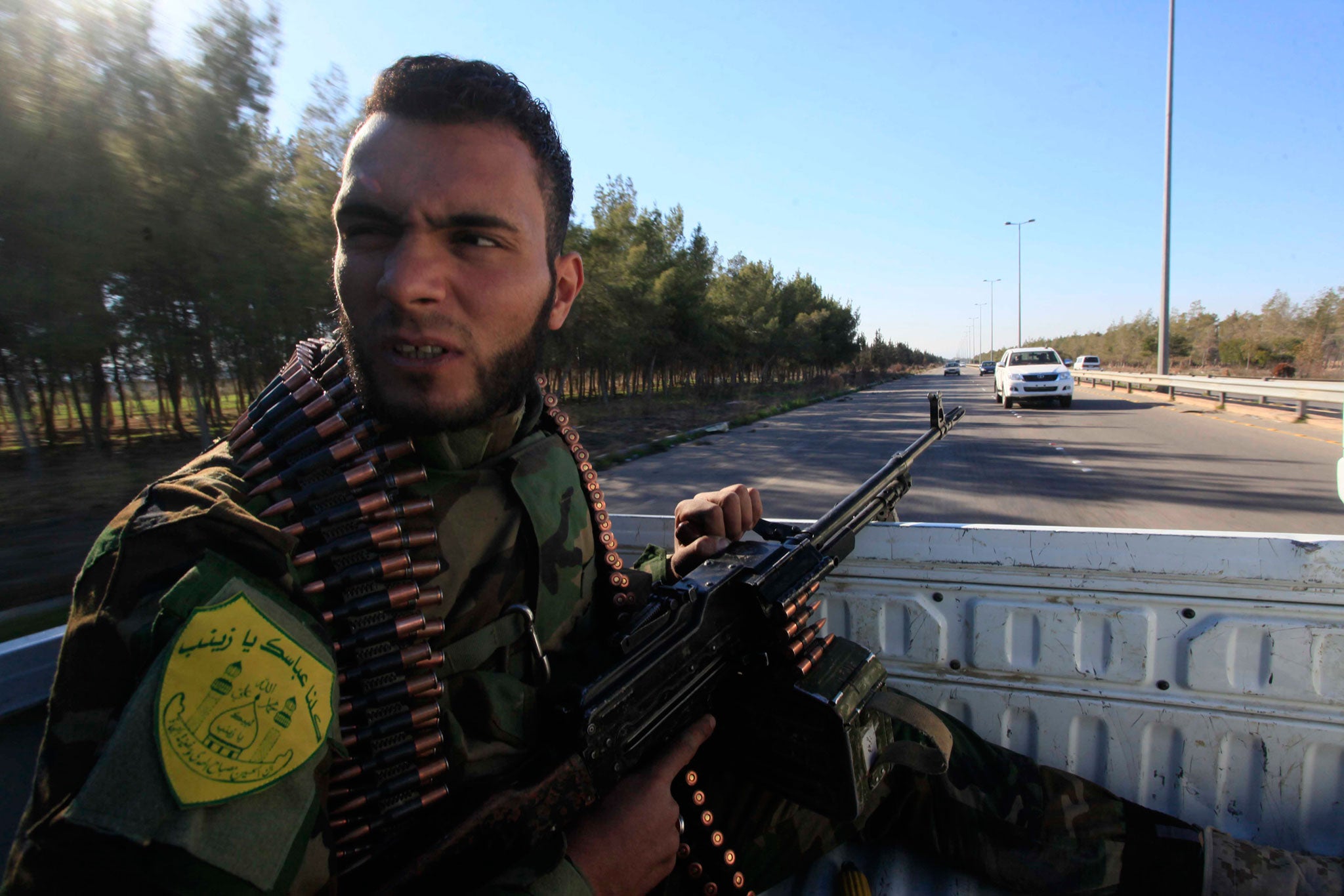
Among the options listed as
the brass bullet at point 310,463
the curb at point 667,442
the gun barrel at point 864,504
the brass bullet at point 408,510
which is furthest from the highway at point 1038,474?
the gun barrel at point 864,504

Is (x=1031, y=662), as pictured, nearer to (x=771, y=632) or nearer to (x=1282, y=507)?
(x=771, y=632)

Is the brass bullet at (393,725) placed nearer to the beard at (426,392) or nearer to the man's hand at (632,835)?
the man's hand at (632,835)

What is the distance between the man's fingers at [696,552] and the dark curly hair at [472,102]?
3.27 ft

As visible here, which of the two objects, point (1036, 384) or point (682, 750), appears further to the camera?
point (1036, 384)

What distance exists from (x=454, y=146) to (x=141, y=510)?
2.92 ft

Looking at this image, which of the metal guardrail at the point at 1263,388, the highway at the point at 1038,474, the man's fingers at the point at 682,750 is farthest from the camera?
the metal guardrail at the point at 1263,388

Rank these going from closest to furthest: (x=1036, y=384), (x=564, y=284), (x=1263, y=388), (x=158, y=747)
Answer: (x=158, y=747)
(x=564, y=284)
(x=1263, y=388)
(x=1036, y=384)

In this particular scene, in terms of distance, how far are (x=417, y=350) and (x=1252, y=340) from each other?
7708 cm

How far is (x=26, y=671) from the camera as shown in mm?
1522

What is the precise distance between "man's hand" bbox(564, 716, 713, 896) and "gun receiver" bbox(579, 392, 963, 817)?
76 mm

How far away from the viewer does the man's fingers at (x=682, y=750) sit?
1.59m

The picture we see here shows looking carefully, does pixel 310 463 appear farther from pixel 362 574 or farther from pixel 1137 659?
pixel 1137 659

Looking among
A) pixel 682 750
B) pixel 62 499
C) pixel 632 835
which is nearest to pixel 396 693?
pixel 632 835

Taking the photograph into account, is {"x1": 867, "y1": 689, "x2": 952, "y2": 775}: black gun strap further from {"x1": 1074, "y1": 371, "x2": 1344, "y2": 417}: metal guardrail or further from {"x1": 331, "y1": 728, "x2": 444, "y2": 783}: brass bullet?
{"x1": 1074, "y1": 371, "x2": 1344, "y2": 417}: metal guardrail
